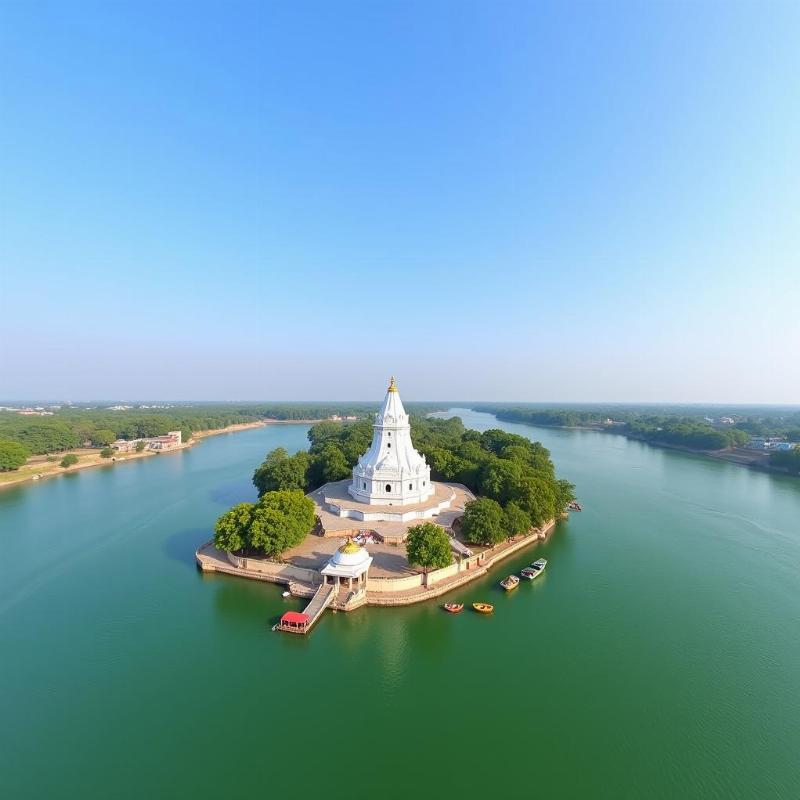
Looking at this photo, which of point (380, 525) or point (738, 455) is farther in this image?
point (738, 455)

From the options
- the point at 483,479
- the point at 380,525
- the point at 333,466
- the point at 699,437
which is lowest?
the point at 699,437

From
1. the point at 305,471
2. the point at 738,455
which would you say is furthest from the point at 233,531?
the point at 738,455

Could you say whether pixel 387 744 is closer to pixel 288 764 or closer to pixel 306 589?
pixel 288 764

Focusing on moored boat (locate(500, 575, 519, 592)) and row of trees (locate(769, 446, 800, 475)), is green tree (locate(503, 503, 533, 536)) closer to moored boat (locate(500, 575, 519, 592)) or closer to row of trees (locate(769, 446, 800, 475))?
moored boat (locate(500, 575, 519, 592))

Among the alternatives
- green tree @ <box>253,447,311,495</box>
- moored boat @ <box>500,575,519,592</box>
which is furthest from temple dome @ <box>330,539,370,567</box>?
green tree @ <box>253,447,311,495</box>

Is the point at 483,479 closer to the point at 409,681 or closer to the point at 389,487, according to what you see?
the point at 389,487

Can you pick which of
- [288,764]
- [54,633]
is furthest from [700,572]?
[54,633]

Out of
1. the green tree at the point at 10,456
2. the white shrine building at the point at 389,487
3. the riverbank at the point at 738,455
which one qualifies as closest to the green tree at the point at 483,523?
the white shrine building at the point at 389,487
